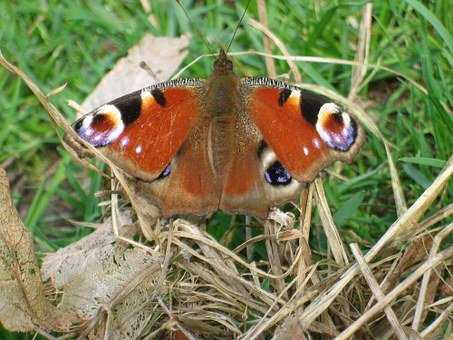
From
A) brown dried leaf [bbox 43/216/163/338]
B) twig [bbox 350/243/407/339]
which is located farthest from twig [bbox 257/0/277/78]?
twig [bbox 350/243/407/339]

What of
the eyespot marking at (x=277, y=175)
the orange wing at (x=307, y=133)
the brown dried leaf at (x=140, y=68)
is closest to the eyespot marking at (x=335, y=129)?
the orange wing at (x=307, y=133)

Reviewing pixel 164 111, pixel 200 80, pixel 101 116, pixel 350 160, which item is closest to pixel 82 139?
pixel 101 116

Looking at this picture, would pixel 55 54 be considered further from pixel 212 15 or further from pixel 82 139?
pixel 82 139

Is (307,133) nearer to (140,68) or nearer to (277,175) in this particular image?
(277,175)

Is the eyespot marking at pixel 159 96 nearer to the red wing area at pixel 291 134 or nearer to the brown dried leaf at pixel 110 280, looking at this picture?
the red wing area at pixel 291 134

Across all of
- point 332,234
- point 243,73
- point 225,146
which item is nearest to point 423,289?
point 332,234
